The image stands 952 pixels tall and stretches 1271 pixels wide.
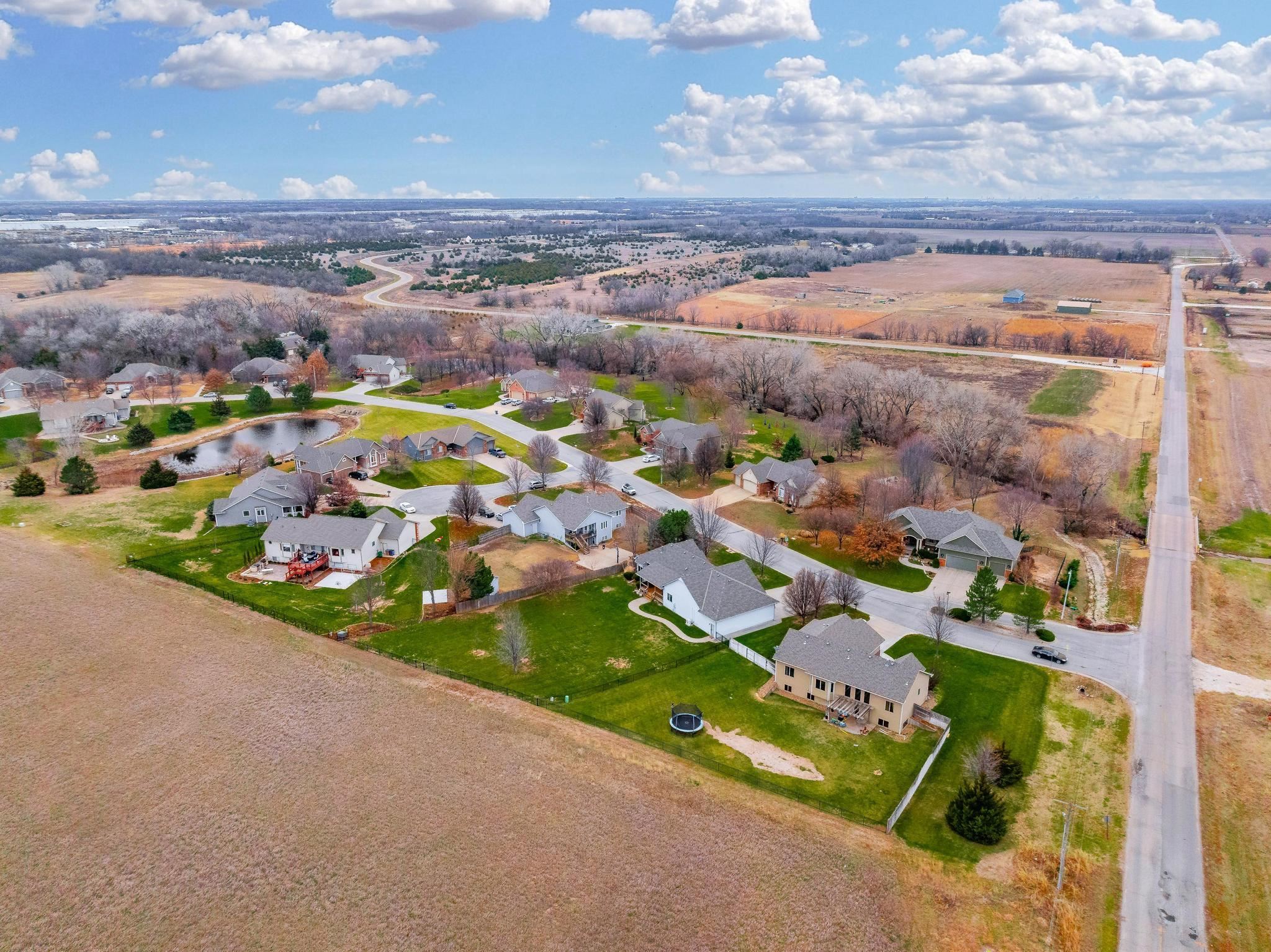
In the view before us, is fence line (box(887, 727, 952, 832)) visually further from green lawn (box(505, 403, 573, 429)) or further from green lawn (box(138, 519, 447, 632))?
green lawn (box(505, 403, 573, 429))

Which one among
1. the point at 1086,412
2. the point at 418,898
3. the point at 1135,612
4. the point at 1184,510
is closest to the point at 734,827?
the point at 418,898

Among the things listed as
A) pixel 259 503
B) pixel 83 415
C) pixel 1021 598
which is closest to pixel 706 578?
pixel 1021 598

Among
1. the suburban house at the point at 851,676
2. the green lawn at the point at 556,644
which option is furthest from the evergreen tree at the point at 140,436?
the suburban house at the point at 851,676

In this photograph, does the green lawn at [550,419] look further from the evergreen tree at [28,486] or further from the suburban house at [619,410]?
the evergreen tree at [28,486]

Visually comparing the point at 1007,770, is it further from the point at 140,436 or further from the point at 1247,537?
the point at 140,436

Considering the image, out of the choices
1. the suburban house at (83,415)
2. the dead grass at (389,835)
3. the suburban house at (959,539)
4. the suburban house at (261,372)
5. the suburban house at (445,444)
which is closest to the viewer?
the dead grass at (389,835)
